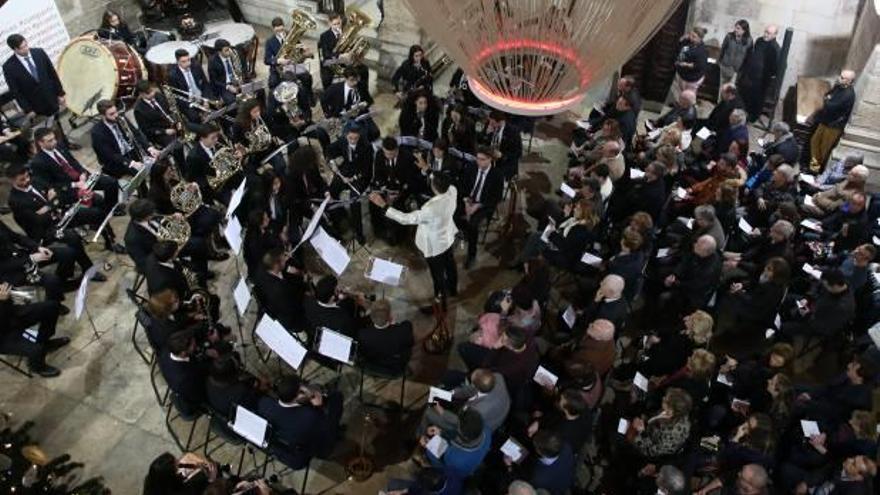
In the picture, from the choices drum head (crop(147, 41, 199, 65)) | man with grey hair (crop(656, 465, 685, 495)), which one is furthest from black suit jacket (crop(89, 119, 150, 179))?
man with grey hair (crop(656, 465, 685, 495))

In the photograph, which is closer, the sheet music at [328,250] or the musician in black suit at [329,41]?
the sheet music at [328,250]

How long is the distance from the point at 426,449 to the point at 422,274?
10.8 feet

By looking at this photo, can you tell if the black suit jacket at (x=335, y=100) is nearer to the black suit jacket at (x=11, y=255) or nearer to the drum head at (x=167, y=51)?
the drum head at (x=167, y=51)

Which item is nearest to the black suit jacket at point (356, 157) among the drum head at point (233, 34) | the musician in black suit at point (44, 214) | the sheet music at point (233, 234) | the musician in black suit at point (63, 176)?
the sheet music at point (233, 234)

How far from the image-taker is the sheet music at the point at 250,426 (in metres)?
4.95

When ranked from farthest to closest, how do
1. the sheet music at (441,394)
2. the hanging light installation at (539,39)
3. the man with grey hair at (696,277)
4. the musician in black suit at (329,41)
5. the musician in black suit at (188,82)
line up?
the musician in black suit at (329,41), the musician in black suit at (188,82), the man with grey hair at (696,277), the sheet music at (441,394), the hanging light installation at (539,39)

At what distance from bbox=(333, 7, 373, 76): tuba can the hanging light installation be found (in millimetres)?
5816

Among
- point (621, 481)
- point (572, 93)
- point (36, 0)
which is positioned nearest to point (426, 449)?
point (621, 481)

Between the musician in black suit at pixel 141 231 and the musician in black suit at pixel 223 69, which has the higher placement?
the musician in black suit at pixel 223 69

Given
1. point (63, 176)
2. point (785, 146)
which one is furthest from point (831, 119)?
point (63, 176)

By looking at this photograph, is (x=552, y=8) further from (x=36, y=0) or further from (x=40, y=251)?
(x=36, y=0)

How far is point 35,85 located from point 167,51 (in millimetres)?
1819

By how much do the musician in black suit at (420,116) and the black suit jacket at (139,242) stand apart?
3321 millimetres

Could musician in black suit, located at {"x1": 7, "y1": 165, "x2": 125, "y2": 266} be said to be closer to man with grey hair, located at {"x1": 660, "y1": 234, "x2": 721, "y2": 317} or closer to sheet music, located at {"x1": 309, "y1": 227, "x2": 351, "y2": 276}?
sheet music, located at {"x1": 309, "y1": 227, "x2": 351, "y2": 276}
